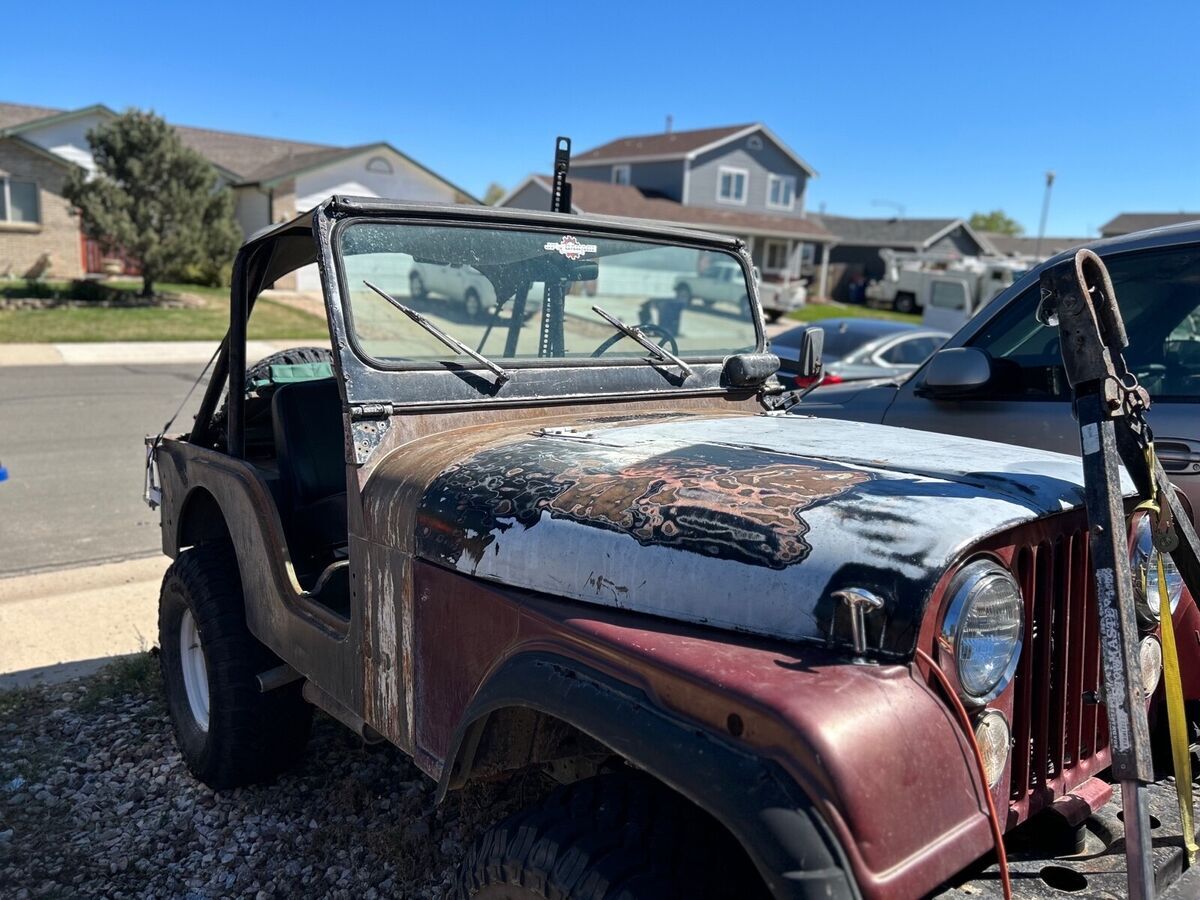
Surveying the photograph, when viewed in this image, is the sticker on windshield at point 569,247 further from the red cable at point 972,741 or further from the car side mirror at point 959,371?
the red cable at point 972,741

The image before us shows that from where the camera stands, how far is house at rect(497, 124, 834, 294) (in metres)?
34.2

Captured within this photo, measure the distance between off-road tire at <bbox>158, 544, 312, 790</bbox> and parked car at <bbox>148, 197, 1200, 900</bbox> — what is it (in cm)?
2

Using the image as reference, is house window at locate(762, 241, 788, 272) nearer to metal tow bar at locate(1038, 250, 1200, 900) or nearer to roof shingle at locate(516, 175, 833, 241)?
roof shingle at locate(516, 175, 833, 241)

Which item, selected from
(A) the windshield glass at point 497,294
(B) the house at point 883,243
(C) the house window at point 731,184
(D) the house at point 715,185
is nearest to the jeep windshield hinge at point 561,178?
(A) the windshield glass at point 497,294

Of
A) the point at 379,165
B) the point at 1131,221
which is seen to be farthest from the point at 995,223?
the point at 379,165

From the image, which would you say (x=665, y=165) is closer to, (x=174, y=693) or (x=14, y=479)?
(x=14, y=479)

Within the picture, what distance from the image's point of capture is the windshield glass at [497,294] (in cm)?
271

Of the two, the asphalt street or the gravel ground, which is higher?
the asphalt street

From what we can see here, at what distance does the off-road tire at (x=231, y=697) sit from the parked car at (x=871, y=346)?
7052mm

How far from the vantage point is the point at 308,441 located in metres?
3.43

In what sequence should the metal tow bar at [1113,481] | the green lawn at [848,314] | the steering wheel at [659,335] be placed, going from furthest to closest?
the green lawn at [848,314]
the steering wheel at [659,335]
the metal tow bar at [1113,481]

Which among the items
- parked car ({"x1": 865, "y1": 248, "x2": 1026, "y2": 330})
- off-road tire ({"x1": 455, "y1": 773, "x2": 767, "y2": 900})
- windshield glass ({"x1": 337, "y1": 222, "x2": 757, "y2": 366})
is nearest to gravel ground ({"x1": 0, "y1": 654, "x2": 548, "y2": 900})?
off-road tire ({"x1": 455, "y1": 773, "x2": 767, "y2": 900})

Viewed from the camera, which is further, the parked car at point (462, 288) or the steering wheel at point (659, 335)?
the steering wheel at point (659, 335)

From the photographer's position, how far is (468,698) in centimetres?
210
